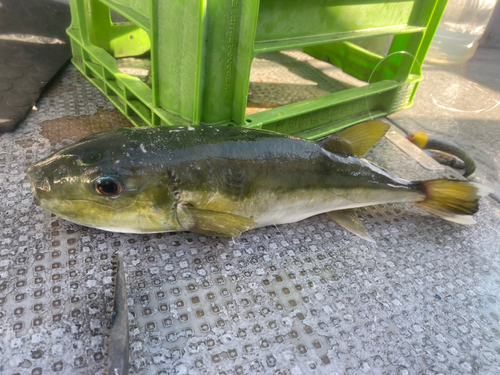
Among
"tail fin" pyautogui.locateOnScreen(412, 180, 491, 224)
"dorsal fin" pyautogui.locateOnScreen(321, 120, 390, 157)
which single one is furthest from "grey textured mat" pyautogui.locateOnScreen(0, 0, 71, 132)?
"tail fin" pyautogui.locateOnScreen(412, 180, 491, 224)

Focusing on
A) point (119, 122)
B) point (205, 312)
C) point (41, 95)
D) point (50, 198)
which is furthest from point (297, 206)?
point (41, 95)

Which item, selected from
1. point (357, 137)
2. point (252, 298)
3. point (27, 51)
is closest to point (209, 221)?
point (252, 298)

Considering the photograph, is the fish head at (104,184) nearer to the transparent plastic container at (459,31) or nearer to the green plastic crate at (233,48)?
the green plastic crate at (233,48)

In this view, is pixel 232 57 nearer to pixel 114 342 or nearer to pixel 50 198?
pixel 50 198

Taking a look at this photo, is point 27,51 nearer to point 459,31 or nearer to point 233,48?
point 233,48

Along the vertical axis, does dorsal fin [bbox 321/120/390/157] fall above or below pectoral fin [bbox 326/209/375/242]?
above

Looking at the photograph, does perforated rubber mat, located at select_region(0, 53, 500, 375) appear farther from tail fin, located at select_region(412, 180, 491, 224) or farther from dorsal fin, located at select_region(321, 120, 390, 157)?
dorsal fin, located at select_region(321, 120, 390, 157)
